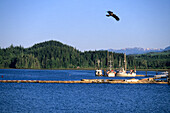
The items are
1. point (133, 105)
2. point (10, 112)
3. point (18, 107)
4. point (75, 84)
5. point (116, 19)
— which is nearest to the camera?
point (116, 19)

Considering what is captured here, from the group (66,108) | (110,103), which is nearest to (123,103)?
(110,103)

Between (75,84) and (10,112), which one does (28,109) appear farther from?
(75,84)

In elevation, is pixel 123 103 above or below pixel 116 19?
below

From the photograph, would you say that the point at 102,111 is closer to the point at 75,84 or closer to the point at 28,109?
the point at 28,109

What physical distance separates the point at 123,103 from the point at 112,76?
9014 centimetres

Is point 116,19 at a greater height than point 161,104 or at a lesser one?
greater

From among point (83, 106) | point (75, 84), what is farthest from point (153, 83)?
point (83, 106)

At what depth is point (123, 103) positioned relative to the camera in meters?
62.2

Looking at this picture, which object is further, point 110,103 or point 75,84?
point 75,84

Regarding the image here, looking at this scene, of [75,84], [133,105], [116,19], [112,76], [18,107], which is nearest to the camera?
[116,19]

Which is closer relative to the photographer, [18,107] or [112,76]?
[18,107]

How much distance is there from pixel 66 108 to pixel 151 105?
1657 cm

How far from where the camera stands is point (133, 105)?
59.6 m

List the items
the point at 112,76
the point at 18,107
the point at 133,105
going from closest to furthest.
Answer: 1. the point at 18,107
2. the point at 133,105
3. the point at 112,76
